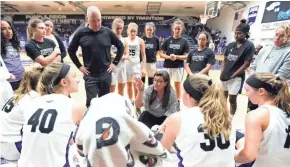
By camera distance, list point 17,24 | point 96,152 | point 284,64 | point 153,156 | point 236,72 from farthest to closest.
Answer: point 17,24 → point 236,72 → point 284,64 → point 153,156 → point 96,152

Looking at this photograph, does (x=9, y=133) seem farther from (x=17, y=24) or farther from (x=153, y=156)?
(x=17, y=24)

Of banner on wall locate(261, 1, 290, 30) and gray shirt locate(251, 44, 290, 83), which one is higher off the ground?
banner on wall locate(261, 1, 290, 30)

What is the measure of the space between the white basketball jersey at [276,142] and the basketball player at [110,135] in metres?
0.95

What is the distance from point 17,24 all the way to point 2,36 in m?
19.1

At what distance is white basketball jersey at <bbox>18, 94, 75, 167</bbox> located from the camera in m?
1.31

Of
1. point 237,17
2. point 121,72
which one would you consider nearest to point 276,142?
point 121,72

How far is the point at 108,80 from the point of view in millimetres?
3016

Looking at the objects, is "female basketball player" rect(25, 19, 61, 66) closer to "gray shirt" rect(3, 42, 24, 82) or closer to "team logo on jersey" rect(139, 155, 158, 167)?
"gray shirt" rect(3, 42, 24, 82)

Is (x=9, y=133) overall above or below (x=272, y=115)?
below

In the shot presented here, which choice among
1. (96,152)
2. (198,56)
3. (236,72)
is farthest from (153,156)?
(198,56)

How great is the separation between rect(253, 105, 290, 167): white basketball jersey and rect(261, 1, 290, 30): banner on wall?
860cm

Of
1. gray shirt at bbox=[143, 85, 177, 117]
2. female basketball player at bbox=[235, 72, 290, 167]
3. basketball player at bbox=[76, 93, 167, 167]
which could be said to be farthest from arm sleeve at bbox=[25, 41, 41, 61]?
female basketball player at bbox=[235, 72, 290, 167]

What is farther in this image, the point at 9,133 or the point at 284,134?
the point at 9,133

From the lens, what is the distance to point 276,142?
140cm
